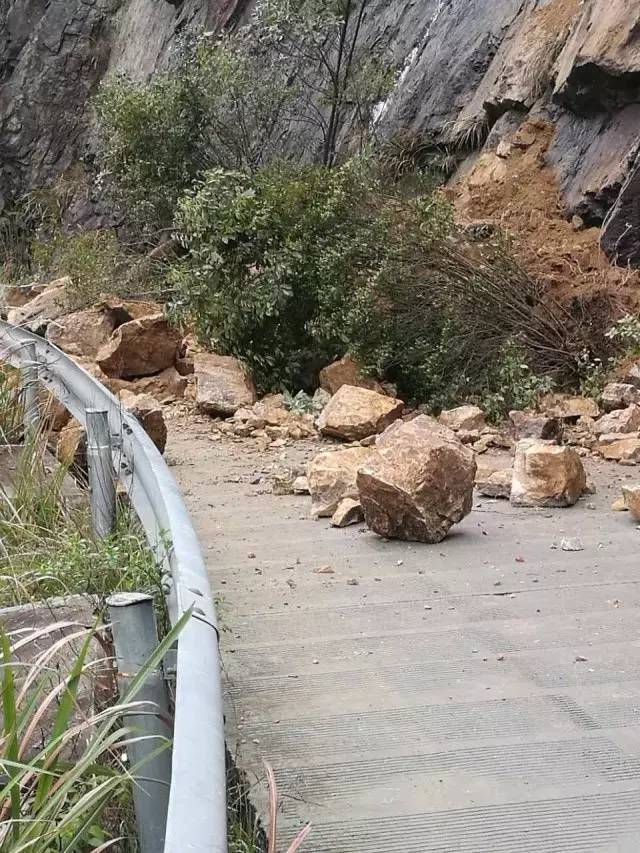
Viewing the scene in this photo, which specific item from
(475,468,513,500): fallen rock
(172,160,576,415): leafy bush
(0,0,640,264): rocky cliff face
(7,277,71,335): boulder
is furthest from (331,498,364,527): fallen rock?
(7,277,71,335): boulder

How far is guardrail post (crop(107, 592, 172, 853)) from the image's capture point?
5.70ft

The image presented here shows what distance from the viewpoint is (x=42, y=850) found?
67.3 inches

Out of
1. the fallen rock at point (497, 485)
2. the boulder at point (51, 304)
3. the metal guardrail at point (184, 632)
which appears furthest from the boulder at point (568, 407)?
the boulder at point (51, 304)

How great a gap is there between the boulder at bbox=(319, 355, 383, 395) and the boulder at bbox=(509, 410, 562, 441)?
7.12 ft

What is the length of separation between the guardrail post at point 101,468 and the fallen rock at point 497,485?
2.49 meters

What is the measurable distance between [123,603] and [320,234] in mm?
7891

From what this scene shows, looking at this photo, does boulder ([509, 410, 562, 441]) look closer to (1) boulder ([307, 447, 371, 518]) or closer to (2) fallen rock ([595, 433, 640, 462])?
(2) fallen rock ([595, 433, 640, 462])

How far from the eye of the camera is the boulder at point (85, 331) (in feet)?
31.7

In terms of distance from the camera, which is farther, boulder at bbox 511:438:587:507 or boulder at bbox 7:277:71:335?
boulder at bbox 7:277:71:335

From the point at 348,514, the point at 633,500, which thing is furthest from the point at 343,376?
the point at 633,500

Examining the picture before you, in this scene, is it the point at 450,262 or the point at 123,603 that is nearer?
the point at 123,603

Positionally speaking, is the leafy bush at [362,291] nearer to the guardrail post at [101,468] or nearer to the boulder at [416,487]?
the boulder at [416,487]

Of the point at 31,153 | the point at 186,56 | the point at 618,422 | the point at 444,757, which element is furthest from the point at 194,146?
the point at 444,757

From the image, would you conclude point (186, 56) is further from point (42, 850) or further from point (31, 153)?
point (42, 850)
